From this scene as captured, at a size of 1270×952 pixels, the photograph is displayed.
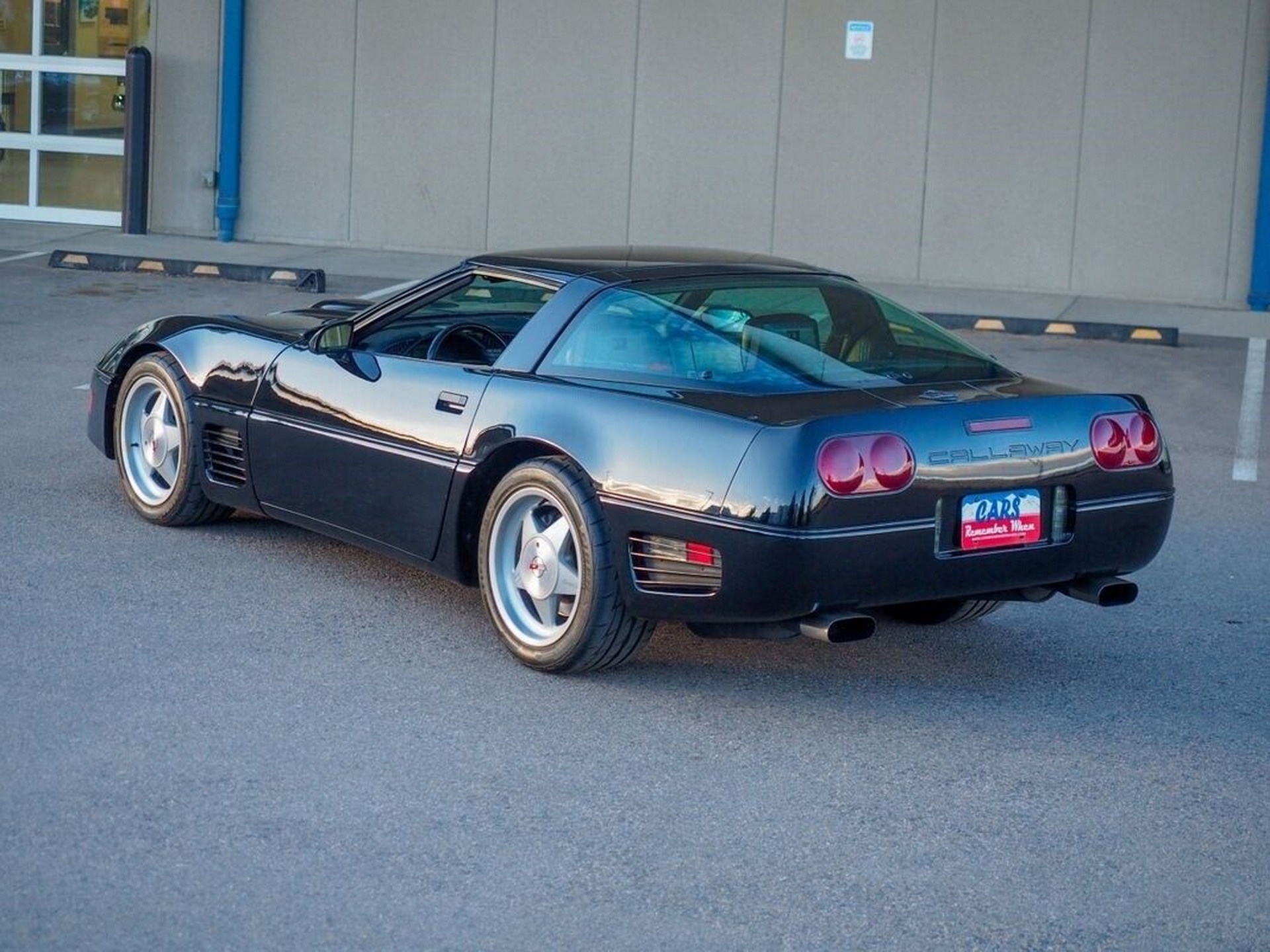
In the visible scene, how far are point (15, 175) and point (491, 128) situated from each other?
516cm

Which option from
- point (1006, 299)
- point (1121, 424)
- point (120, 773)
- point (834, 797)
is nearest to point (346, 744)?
point (120, 773)

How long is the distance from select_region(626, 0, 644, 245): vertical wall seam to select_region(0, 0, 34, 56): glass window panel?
6.39 m

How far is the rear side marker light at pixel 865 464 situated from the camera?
187 inches

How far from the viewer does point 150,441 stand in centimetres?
693

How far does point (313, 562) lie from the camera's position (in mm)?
6500

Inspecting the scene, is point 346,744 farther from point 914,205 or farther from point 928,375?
point 914,205

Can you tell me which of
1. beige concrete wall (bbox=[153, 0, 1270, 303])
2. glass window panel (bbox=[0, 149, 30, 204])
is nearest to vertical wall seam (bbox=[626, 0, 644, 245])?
beige concrete wall (bbox=[153, 0, 1270, 303])

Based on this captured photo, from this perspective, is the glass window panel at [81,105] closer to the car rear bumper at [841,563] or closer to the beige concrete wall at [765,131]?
the beige concrete wall at [765,131]

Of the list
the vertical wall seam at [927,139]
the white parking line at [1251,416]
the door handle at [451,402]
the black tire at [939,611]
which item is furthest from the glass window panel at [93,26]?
the black tire at [939,611]

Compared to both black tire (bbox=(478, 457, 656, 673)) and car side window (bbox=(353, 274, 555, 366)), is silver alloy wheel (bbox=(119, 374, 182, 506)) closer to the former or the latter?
car side window (bbox=(353, 274, 555, 366))

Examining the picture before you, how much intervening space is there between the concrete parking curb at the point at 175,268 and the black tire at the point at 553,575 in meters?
10.3

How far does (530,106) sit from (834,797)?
45.9 feet

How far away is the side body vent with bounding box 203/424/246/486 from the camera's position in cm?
643

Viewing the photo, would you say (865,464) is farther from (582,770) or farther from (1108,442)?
(582,770)
